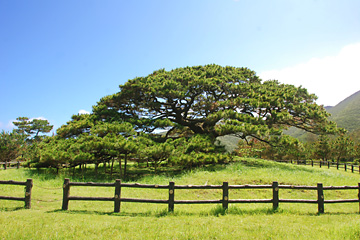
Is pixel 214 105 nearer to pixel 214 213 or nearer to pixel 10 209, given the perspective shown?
pixel 214 213

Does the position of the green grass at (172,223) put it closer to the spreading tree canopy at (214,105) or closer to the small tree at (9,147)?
the spreading tree canopy at (214,105)

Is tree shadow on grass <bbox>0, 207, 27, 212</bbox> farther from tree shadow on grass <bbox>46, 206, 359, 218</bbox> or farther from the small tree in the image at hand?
the small tree

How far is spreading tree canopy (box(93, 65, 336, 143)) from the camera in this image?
66.0 ft

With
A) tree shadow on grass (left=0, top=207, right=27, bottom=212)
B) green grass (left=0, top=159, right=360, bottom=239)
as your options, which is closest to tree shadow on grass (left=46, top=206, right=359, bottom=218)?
green grass (left=0, top=159, right=360, bottom=239)

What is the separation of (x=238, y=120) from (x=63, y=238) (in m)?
17.7

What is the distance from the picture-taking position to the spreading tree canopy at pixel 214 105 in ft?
66.0

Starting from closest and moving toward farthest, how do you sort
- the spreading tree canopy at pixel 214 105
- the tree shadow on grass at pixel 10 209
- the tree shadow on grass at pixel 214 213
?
the tree shadow on grass at pixel 214 213
the tree shadow on grass at pixel 10 209
the spreading tree canopy at pixel 214 105

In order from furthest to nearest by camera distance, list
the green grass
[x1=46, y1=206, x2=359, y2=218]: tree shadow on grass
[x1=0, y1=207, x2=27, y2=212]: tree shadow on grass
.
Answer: [x1=0, y1=207, x2=27, y2=212]: tree shadow on grass, [x1=46, y1=206, x2=359, y2=218]: tree shadow on grass, the green grass

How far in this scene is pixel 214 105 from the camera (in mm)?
21625

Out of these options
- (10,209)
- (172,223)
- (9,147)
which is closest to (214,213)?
(172,223)

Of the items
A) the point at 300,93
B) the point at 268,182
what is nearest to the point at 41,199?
the point at 268,182

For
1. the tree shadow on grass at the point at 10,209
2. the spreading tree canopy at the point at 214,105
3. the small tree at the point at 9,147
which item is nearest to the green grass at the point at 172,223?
the tree shadow on grass at the point at 10,209

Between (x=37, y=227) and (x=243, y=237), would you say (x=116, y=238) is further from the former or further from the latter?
(x=243, y=237)

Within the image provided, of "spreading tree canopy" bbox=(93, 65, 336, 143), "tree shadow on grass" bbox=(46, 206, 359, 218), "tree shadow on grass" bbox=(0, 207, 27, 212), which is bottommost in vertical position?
"tree shadow on grass" bbox=(0, 207, 27, 212)
